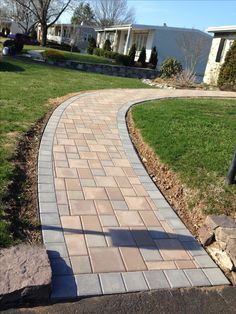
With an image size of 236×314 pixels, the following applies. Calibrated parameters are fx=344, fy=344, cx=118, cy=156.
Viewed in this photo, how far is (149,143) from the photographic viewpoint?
6.19m

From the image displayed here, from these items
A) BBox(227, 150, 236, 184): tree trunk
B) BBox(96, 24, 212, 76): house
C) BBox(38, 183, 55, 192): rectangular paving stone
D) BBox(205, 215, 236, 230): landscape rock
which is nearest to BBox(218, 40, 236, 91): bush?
→ BBox(96, 24, 212, 76): house

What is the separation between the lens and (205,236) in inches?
148

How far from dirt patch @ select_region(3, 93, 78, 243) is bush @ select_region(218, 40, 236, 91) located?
11.6 meters

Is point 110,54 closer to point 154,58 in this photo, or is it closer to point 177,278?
point 154,58

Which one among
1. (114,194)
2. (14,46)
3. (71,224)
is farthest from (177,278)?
(14,46)

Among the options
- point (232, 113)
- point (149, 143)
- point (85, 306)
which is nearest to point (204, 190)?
point (149, 143)

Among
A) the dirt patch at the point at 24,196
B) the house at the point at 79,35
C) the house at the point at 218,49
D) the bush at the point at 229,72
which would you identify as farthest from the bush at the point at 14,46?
the house at the point at 79,35

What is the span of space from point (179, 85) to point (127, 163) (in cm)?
1093

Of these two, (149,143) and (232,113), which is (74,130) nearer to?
(149,143)

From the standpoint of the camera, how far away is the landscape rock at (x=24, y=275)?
255 cm

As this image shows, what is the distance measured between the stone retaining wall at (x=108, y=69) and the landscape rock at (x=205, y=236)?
58.2ft

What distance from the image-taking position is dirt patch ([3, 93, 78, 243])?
11.0 ft

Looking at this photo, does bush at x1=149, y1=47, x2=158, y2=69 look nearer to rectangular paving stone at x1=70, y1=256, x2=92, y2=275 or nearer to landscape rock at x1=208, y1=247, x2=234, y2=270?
landscape rock at x1=208, y1=247, x2=234, y2=270

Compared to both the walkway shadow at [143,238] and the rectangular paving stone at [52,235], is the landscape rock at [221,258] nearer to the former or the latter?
the walkway shadow at [143,238]
